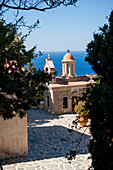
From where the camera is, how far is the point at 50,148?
1238 centimetres

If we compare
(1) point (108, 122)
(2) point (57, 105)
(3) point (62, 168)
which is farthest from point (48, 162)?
(2) point (57, 105)

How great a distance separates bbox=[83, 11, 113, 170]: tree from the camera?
4.62 metres

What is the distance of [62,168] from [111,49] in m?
6.80

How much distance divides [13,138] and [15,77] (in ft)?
17.2

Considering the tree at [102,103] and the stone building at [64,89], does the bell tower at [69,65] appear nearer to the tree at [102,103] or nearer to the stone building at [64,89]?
the stone building at [64,89]

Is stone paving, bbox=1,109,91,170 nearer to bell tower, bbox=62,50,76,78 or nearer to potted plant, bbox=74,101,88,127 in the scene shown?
potted plant, bbox=74,101,88,127

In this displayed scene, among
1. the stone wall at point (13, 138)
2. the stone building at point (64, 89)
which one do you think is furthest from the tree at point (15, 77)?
the stone building at point (64, 89)

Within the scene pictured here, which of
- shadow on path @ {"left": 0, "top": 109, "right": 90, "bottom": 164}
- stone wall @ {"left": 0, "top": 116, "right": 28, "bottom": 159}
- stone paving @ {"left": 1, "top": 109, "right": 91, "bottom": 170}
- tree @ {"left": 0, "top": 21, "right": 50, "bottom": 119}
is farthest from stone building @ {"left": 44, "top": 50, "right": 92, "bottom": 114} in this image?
tree @ {"left": 0, "top": 21, "right": 50, "bottom": 119}

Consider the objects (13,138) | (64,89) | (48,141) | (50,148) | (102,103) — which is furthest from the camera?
(64,89)

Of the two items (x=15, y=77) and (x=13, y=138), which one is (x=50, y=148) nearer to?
(x=13, y=138)

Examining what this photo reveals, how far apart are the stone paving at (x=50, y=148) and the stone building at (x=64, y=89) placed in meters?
2.92

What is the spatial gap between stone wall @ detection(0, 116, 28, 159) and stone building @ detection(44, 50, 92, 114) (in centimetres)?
1049

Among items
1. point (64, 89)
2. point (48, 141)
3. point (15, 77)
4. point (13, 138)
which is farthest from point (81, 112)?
point (64, 89)

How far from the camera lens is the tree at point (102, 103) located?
15.2ft
